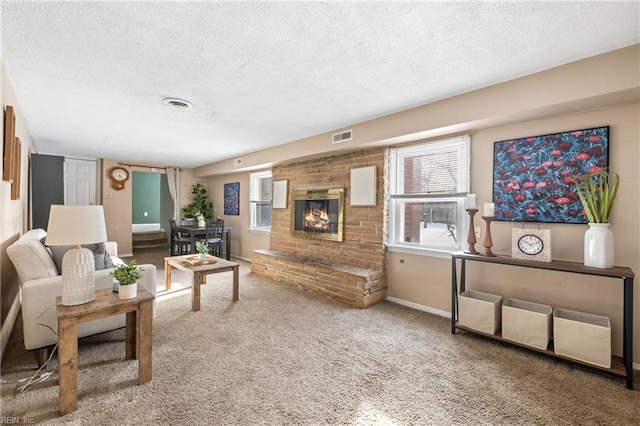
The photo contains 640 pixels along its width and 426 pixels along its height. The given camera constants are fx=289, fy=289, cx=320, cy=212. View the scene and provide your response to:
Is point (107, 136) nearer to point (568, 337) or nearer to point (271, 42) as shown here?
point (271, 42)

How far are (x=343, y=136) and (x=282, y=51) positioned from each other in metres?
1.92

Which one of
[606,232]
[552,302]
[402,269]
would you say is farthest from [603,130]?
[402,269]

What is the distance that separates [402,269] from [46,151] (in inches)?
270

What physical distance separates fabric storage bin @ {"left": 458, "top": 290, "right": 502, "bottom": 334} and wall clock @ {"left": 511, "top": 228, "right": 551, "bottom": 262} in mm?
490

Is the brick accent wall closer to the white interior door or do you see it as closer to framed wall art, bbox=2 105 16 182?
framed wall art, bbox=2 105 16 182

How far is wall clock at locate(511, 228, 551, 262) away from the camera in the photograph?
93.7 inches

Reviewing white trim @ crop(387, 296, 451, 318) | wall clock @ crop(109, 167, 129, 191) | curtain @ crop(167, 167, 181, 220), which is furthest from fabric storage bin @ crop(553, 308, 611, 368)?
wall clock @ crop(109, 167, 129, 191)

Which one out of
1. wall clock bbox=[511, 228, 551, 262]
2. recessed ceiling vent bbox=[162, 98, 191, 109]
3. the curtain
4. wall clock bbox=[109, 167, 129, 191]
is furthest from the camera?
the curtain

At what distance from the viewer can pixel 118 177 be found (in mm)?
6668

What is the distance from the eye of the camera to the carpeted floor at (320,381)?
5.46ft

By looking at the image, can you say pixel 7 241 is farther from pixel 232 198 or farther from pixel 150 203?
pixel 150 203

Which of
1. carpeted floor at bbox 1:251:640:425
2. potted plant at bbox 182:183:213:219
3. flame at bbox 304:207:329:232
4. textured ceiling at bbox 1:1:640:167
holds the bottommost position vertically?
carpeted floor at bbox 1:251:640:425

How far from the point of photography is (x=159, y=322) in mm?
2922

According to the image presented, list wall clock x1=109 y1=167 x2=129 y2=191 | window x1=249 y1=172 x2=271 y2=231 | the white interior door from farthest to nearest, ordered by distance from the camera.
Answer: wall clock x1=109 y1=167 x2=129 y2=191
the white interior door
window x1=249 y1=172 x2=271 y2=231
